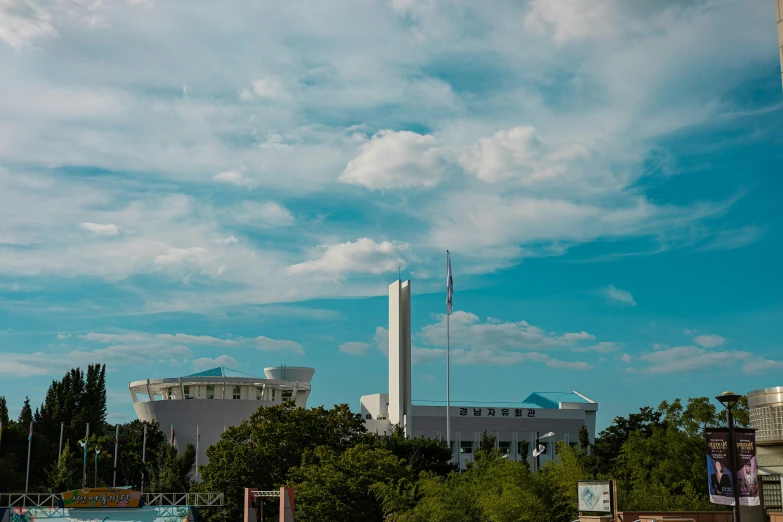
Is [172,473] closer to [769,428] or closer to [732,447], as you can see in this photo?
[769,428]

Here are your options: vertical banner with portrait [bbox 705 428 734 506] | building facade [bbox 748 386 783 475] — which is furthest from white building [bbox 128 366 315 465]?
vertical banner with portrait [bbox 705 428 734 506]

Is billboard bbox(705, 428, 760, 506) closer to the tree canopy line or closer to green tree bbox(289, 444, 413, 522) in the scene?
the tree canopy line

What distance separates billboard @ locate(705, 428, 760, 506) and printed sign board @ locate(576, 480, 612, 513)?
4456mm

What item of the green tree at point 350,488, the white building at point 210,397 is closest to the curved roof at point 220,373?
the white building at point 210,397

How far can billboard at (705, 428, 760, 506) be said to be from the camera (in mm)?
23406

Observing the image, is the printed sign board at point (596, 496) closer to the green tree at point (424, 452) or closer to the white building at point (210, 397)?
the green tree at point (424, 452)

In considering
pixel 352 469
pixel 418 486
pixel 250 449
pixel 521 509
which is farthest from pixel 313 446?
pixel 521 509

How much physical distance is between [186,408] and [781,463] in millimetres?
71199

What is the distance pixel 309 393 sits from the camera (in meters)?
99.6

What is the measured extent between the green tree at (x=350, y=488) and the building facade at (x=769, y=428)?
19.0 metres

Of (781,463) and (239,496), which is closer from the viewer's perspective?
(781,463)

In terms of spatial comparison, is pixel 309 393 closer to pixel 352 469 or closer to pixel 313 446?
pixel 313 446

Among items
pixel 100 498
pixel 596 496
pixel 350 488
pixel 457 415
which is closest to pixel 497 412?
pixel 457 415

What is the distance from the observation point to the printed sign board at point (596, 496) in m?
27.5
